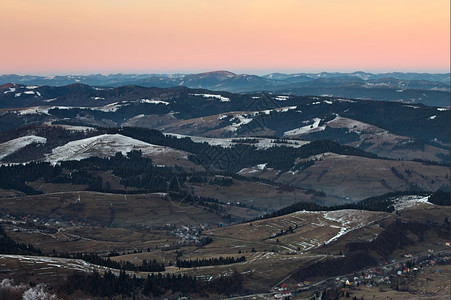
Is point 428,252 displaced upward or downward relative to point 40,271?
downward

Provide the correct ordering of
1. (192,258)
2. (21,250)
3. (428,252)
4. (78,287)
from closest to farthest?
1. (78,287)
2. (21,250)
3. (192,258)
4. (428,252)

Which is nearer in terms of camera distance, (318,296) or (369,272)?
(318,296)

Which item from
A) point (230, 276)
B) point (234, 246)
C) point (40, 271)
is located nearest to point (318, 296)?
point (230, 276)

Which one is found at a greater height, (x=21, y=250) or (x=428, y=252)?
(x=21, y=250)

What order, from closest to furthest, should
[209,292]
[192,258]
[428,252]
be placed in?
[209,292] < [192,258] < [428,252]

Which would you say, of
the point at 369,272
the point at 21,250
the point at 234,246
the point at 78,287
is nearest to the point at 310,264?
the point at 369,272

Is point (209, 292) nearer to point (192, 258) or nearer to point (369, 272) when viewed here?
point (192, 258)

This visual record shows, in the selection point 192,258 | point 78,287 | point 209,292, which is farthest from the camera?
point 192,258

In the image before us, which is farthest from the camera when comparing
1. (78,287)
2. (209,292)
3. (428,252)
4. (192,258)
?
(428,252)

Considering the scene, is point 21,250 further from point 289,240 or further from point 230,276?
point 289,240
